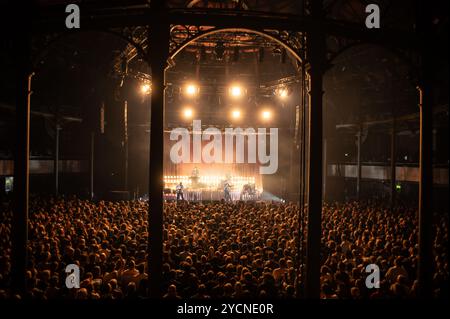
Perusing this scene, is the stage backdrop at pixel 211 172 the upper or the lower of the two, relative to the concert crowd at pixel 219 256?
upper

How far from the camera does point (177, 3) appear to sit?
44.2 ft

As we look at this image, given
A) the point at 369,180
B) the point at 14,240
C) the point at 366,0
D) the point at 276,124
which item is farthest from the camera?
the point at 276,124

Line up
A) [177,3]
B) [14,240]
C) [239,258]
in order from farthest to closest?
[177,3], [239,258], [14,240]

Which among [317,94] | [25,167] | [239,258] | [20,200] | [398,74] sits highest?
[398,74]

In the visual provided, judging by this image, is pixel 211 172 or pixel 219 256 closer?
pixel 219 256

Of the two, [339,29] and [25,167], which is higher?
[339,29]

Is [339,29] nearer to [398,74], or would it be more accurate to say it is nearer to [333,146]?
[398,74]

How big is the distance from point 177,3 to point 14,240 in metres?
10.5

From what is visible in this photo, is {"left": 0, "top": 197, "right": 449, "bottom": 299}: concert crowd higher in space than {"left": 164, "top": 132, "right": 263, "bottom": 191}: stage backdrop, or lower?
lower

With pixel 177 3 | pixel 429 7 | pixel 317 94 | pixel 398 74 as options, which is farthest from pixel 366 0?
pixel 398 74

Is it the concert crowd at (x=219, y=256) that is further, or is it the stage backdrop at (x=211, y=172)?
the stage backdrop at (x=211, y=172)

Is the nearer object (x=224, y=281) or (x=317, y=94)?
(x=317, y=94)

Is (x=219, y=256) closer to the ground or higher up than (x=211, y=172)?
closer to the ground

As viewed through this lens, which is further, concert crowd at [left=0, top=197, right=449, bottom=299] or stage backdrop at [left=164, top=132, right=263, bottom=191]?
stage backdrop at [left=164, top=132, right=263, bottom=191]
